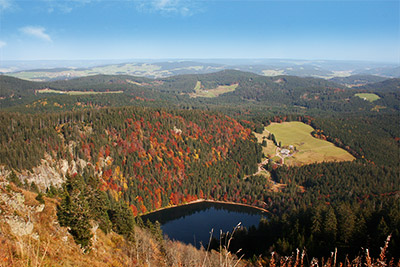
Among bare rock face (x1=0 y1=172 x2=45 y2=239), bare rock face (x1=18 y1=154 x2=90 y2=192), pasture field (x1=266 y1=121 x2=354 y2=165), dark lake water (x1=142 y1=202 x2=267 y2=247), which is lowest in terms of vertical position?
dark lake water (x1=142 y1=202 x2=267 y2=247)

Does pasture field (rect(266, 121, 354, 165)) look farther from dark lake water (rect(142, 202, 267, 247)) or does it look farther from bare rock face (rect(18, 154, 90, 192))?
bare rock face (rect(18, 154, 90, 192))

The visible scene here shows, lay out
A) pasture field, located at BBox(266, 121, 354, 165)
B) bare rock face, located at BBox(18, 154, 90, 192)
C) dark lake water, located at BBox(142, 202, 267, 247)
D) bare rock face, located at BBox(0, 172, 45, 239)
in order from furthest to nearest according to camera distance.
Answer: pasture field, located at BBox(266, 121, 354, 165) → dark lake water, located at BBox(142, 202, 267, 247) → bare rock face, located at BBox(18, 154, 90, 192) → bare rock face, located at BBox(0, 172, 45, 239)

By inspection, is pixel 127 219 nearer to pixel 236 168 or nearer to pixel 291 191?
pixel 291 191

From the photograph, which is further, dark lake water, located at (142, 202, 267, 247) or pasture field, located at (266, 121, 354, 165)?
pasture field, located at (266, 121, 354, 165)

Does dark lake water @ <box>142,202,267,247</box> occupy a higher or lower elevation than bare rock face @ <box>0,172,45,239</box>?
lower

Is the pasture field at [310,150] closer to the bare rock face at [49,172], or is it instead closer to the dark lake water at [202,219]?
the dark lake water at [202,219]

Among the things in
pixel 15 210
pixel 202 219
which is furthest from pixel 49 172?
pixel 15 210

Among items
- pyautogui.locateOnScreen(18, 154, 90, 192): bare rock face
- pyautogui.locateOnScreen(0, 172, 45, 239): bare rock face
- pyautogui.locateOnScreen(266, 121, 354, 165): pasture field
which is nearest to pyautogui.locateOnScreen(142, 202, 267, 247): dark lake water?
pyautogui.locateOnScreen(18, 154, 90, 192): bare rock face

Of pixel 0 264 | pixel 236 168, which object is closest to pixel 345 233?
pixel 0 264
